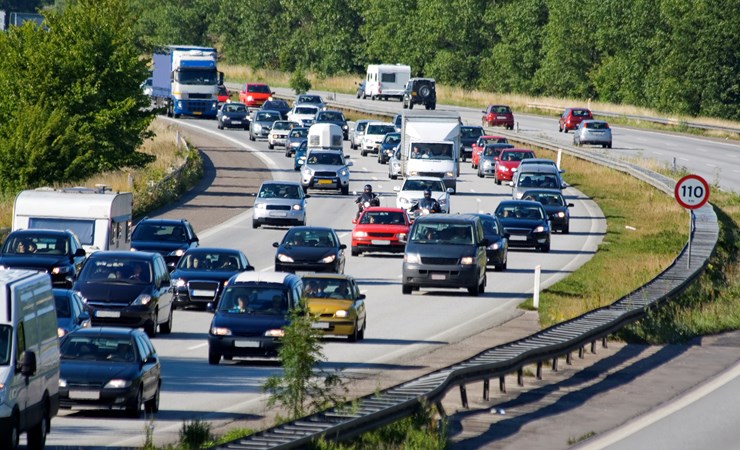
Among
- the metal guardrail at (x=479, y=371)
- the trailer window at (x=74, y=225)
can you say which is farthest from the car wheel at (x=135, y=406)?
the trailer window at (x=74, y=225)

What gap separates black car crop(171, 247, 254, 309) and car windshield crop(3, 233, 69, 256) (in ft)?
8.08

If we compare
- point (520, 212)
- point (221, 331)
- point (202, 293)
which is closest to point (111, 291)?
point (221, 331)

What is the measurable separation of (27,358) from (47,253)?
15611 millimetres

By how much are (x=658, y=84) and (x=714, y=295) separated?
277 feet

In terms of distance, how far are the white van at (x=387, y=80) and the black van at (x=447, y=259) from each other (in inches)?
3240

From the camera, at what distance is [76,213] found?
3422cm

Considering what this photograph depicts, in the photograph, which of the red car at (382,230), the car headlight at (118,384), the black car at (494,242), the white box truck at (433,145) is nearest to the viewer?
the car headlight at (118,384)

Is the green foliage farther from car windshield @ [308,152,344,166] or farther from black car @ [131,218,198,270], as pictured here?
car windshield @ [308,152,344,166]

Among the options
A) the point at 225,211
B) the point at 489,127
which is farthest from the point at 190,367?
the point at 489,127

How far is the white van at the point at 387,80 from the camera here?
119 meters

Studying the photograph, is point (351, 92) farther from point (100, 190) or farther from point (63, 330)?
point (63, 330)

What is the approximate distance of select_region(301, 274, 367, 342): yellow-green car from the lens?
28.6 m

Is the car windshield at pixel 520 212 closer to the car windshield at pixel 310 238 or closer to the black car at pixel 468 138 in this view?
the car windshield at pixel 310 238

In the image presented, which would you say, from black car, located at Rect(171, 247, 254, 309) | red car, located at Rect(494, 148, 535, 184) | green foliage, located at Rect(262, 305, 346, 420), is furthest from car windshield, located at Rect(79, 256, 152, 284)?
red car, located at Rect(494, 148, 535, 184)
